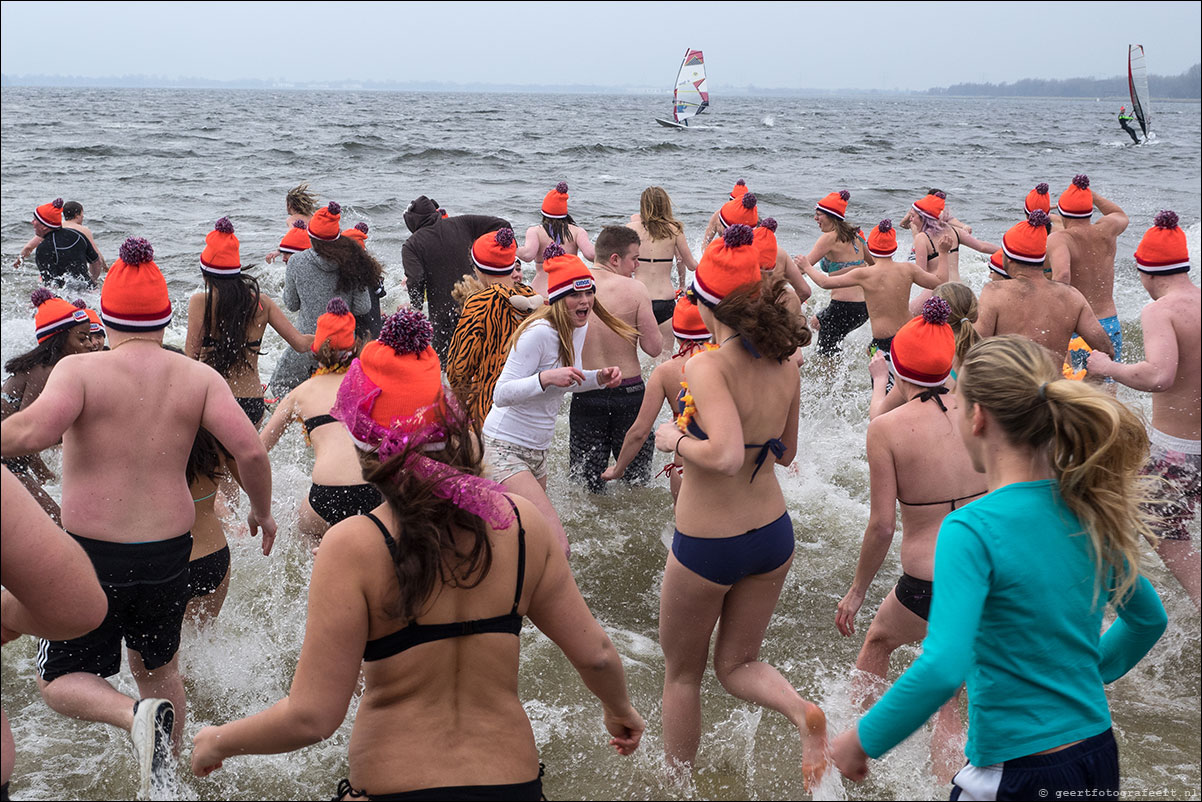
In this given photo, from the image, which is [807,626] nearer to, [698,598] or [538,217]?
[698,598]

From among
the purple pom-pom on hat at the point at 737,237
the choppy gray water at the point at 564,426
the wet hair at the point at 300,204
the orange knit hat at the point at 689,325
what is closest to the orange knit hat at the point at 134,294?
the choppy gray water at the point at 564,426

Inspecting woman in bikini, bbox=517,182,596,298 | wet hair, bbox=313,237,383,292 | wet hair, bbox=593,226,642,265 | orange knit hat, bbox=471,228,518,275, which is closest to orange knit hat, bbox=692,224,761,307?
orange knit hat, bbox=471,228,518,275

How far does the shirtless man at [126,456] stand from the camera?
3.28 metres

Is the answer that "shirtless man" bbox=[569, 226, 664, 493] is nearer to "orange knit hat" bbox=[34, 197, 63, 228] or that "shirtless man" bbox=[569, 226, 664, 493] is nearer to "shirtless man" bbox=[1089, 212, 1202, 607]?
"shirtless man" bbox=[1089, 212, 1202, 607]

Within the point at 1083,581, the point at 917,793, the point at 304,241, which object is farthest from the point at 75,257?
the point at 1083,581

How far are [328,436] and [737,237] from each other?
2265 mm

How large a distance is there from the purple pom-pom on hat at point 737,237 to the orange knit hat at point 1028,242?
115 inches

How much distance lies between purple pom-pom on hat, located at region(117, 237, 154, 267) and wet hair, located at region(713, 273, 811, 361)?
2115mm

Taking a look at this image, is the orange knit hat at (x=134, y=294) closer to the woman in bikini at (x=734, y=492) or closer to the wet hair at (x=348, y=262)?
the woman in bikini at (x=734, y=492)

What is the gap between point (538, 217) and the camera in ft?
62.5

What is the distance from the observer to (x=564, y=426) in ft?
28.6

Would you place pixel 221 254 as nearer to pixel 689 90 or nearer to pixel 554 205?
pixel 554 205

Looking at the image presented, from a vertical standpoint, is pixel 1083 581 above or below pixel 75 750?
above

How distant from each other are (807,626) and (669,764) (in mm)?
1716
